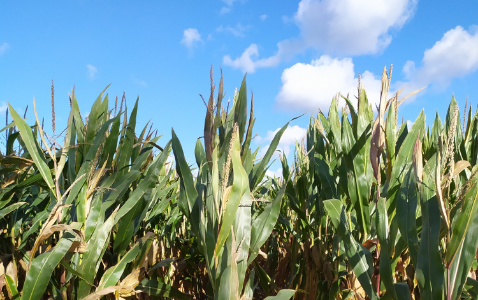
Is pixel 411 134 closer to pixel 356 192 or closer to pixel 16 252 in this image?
pixel 356 192

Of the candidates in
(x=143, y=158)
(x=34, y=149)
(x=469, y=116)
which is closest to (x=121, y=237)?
(x=143, y=158)

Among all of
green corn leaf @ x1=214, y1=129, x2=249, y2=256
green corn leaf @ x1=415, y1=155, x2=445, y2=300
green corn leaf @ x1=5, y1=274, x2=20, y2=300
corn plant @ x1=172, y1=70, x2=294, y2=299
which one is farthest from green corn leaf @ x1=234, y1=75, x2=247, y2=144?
green corn leaf @ x1=5, y1=274, x2=20, y2=300

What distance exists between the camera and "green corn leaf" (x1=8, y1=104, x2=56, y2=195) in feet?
A: 4.98

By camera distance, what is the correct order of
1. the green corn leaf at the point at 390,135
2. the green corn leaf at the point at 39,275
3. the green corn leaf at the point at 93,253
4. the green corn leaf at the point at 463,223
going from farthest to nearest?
the green corn leaf at the point at 390,135 < the green corn leaf at the point at 93,253 < the green corn leaf at the point at 39,275 < the green corn leaf at the point at 463,223

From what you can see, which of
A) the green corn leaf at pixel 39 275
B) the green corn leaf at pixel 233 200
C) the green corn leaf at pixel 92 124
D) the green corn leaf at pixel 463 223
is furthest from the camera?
the green corn leaf at pixel 92 124

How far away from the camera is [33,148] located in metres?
1.54

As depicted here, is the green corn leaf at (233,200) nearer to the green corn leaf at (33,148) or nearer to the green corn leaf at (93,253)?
the green corn leaf at (93,253)

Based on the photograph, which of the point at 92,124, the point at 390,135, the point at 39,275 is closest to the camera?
the point at 39,275

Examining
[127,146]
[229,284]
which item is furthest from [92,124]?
[229,284]

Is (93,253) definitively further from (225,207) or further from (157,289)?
(225,207)

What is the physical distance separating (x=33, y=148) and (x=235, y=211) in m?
0.83

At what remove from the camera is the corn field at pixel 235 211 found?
1179 mm

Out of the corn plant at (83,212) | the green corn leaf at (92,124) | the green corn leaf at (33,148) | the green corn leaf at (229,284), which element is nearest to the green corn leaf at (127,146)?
the corn plant at (83,212)

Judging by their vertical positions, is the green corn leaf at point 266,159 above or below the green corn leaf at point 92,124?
below
